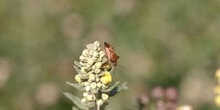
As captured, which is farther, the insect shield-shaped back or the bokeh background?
the bokeh background

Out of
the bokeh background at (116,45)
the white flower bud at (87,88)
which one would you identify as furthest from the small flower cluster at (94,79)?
the bokeh background at (116,45)

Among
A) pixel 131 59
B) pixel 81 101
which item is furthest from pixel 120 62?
pixel 81 101

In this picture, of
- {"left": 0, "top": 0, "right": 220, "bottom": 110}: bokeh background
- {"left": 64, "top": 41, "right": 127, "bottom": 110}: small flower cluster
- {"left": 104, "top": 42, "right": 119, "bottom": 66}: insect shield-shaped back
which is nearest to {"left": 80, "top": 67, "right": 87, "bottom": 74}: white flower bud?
{"left": 64, "top": 41, "right": 127, "bottom": 110}: small flower cluster

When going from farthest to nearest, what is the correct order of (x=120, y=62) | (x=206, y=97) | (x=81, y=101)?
(x=120, y=62) < (x=206, y=97) < (x=81, y=101)

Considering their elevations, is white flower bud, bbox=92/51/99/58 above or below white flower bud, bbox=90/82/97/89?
above

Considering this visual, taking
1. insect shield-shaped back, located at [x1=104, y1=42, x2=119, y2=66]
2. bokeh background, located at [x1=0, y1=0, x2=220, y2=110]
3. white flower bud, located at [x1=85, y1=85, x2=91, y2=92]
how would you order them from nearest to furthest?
white flower bud, located at [x1=85, y1=85, x2=91, y2=92]
insect shield-shaped back, located at [x1=104, y1=42, x2=119, y2=66]
bokeh background, located at [x1=0, y1=0, x2=220, y2=110]

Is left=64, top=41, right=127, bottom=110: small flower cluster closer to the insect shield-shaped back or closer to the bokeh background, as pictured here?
the insect shield-shaped back

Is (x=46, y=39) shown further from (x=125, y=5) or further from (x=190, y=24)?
(x=190, y=24)
